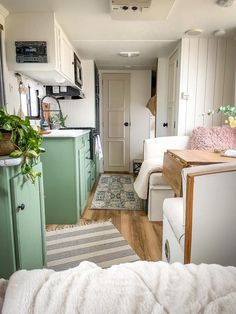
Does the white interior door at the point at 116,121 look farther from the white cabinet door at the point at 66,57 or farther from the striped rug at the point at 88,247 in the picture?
the striped rug at the point at 88,247

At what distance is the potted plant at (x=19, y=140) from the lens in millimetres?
1088

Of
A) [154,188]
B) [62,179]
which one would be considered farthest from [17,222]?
[154,188]

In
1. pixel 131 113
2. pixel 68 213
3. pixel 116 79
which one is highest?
pixel 116 79

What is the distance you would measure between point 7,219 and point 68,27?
91.3 inches

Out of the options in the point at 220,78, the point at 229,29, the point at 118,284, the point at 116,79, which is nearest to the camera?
the point at 118,284

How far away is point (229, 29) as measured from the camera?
2.68 m

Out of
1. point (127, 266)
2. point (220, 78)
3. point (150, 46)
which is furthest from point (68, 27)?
point (127, 266)

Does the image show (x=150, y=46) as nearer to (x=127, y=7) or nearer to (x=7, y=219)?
(x=127, y=7)

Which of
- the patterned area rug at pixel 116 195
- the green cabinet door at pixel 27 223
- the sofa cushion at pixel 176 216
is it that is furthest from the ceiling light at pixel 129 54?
the green cabinet door at pixel 27 223

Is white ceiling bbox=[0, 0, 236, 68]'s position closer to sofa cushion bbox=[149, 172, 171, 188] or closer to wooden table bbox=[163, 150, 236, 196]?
wooden table bbox=[163, 150, 236, 196]

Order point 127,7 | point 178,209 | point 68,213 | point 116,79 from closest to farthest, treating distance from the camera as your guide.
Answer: point 178,209 < point 127,7 < point 68,213 < point 116,79

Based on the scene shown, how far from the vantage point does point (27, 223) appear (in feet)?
4.08

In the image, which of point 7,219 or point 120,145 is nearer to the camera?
point 7,219

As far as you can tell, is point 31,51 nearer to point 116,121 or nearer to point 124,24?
point 124,24
